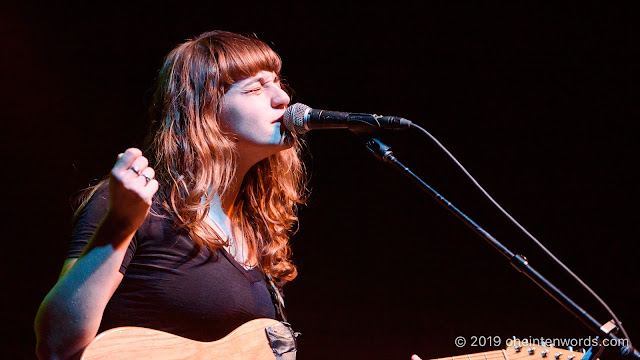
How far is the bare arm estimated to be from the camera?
125 cm

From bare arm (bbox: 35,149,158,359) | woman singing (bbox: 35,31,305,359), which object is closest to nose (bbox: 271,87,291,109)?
woman singing (bbox: 35,31,305,359)

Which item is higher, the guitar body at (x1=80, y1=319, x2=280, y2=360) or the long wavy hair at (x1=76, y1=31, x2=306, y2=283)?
the long wavy hair at (x1=76, y1=31, x2=306, y2=283)

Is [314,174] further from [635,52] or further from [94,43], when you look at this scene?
[635,52]

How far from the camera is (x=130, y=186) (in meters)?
1.16

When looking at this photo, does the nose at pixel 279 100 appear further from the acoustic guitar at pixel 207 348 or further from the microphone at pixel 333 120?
the acoustic guitar at pixel 207 348

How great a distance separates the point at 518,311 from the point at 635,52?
4.97 feet

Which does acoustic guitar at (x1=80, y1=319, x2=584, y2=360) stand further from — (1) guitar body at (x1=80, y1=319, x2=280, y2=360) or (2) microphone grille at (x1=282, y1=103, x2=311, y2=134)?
(2) microphone grille at (x1=282, y1=103, x2=311, y2=134)

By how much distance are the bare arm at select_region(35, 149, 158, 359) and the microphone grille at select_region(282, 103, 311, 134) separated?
540 mm

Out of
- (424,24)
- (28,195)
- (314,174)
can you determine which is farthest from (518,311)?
(28,195)

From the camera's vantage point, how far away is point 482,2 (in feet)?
9.56

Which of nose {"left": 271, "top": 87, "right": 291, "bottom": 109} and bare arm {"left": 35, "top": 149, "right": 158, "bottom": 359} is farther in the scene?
nose {"left": 271, "top": 87, "right": 291, "bottom": 109}

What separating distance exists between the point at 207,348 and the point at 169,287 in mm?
226

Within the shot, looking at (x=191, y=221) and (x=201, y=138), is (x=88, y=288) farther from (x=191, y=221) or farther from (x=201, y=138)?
(x=201, y=138)

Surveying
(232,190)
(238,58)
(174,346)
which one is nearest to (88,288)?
(174,346)
